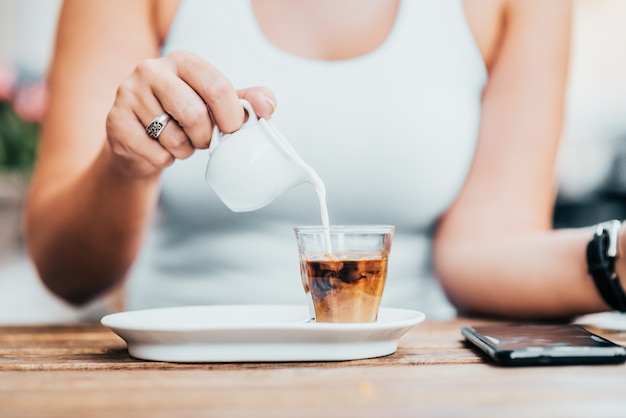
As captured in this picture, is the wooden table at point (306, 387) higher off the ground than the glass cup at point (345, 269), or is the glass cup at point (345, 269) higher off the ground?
the glass cup at point (345, 269)

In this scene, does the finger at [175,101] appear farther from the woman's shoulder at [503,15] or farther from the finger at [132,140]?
the woman's shoulder at [503,15]

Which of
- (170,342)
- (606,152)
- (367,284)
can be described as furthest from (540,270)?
(606,152)

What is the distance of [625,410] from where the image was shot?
51cm

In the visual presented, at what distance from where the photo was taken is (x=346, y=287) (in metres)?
0.79

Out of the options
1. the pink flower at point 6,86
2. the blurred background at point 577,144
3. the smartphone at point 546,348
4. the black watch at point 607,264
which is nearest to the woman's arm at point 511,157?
the black watch at point 607,264

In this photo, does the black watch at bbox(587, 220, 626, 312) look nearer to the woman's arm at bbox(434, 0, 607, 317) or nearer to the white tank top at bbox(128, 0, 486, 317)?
the woman's arm at bbox(434, 0, 607, 317)

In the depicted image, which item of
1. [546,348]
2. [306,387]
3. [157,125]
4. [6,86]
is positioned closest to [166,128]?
[157,125]

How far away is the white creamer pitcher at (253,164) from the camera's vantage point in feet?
2.60

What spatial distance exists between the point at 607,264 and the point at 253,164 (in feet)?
1.68

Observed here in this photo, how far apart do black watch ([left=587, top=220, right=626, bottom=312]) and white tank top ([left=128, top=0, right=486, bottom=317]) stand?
0.42 m

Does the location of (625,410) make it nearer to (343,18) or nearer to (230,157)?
(230,157)

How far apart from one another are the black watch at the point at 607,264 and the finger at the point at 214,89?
53cm

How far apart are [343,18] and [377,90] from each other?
17cm

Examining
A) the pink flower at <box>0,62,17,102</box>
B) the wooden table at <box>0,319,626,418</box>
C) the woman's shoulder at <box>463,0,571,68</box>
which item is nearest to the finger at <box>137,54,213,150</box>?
Answer: the wooden table at <box>0,319,626,418</box>
